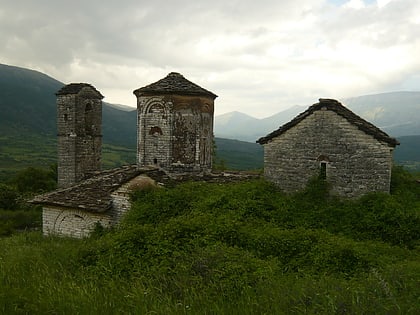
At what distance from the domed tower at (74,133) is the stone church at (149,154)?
7 centimetres

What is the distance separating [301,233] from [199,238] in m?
2.74

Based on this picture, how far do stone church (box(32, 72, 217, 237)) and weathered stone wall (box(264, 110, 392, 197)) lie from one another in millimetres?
4665

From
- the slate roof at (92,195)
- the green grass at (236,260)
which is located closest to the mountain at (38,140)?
the slate roof at (92,195)

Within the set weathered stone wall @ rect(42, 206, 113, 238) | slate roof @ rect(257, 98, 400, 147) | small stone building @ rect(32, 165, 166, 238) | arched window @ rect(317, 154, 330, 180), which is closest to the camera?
slate roof @ rect(257, 98, 400, 147)

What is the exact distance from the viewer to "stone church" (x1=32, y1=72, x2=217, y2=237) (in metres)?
14.4

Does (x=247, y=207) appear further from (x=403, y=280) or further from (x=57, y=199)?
(x=57, y=199)

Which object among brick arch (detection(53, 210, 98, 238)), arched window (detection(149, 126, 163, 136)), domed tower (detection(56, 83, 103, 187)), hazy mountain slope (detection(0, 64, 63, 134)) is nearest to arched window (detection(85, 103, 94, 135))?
domed tower (detection(56, 83, 103, 187))

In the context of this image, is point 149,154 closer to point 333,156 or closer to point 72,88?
point 72,88

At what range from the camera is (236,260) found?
732 centimetres

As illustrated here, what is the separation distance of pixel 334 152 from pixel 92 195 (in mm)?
9689

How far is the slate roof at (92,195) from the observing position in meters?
14.3

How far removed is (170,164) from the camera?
16.9 meters

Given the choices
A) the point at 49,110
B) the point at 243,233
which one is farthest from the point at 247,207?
the point at 49,110

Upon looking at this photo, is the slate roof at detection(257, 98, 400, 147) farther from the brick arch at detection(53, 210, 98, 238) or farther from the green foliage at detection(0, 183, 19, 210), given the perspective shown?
the green foliage at detection(0, 183, 19, 210)
